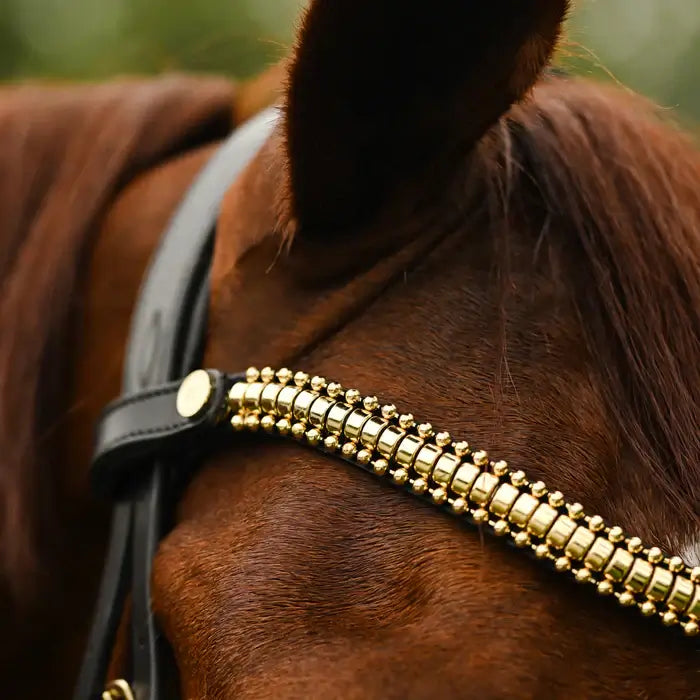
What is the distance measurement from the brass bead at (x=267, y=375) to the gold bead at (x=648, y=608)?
0.28 metres

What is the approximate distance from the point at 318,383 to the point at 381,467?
8cm

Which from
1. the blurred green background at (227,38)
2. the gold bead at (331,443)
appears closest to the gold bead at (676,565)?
the gold bead at (331,443)

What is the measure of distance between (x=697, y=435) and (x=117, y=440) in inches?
16.8

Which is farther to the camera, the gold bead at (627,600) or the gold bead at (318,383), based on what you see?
the gold bead at (318,383)

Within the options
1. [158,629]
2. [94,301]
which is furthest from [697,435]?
[94,301]

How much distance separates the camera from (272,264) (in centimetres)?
63

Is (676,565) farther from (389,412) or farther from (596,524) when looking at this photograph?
(389,412)

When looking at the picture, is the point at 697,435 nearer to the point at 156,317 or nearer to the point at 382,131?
the point at 382,131

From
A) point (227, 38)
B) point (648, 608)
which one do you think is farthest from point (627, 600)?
point (227, 38)

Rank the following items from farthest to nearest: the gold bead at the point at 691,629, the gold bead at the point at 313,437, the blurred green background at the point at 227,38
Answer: the blurred green background at the point at 227,38 < the gold bead at the point at 313,437 < the gold bead at the point at 691,629

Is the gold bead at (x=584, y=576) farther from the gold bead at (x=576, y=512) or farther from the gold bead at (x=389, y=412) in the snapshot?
the gold bead at (x=389, y=412)

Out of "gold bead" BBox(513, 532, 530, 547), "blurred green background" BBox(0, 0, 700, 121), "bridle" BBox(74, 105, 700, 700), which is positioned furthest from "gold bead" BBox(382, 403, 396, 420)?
"blurred green background" BBox(0, 0, 700, 121)

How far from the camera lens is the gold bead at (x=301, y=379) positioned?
0.60m

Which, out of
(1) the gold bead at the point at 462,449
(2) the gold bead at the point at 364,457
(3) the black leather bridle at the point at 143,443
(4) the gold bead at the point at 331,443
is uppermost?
(1) the gold bead at the point at 462,449
